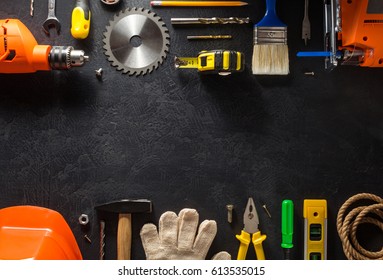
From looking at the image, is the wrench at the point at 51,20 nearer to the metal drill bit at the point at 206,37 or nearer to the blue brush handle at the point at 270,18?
the metal drill bit at the point at 206,37

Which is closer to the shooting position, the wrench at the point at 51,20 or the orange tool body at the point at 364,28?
the orange tool body at the point at 364,28

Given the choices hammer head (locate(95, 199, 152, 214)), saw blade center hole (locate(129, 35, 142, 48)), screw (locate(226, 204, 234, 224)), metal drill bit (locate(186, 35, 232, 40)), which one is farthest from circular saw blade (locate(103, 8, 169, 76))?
screw (locate(226, 204, 234, 224))

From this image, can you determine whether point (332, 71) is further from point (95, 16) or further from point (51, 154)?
point (51, 154)

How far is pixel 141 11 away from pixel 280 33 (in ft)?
1.85

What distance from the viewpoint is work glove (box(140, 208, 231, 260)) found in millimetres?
2291

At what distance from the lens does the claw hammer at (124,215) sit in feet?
7.61

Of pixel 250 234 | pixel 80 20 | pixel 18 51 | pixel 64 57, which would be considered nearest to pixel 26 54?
pixel 18 51

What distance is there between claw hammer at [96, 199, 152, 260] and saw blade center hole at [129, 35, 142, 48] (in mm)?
625

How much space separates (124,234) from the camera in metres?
2.32

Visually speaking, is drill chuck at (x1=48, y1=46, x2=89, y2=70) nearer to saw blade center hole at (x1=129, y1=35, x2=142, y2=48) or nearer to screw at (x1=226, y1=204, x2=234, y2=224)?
saw blade center hole at (x1=129, y1=35, x2=142, y2=48)

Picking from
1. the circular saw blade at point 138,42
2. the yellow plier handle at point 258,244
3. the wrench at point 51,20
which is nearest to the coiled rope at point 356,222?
the yellow plier handle at point 258,244

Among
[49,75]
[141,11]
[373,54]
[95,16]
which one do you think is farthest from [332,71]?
[49,75]

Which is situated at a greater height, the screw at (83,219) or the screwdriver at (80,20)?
the screwdriver at (80,20)

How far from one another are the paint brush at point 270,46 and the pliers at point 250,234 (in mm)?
540
